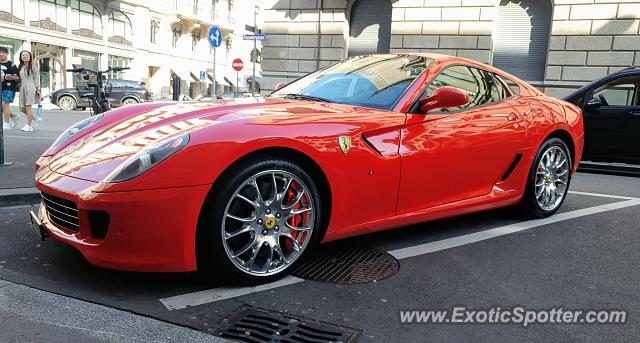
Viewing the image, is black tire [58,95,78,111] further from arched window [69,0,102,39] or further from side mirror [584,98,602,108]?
side mirror [584,98,602,108]

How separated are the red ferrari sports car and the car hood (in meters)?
0.01

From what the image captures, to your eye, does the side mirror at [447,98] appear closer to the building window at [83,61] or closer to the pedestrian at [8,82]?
the pedestrian at [8,82]

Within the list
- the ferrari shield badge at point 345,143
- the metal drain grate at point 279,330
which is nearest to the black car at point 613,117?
the ferrari shield badge at point 345,143

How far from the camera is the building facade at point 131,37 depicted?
28.1 meters

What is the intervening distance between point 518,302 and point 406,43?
1398cm

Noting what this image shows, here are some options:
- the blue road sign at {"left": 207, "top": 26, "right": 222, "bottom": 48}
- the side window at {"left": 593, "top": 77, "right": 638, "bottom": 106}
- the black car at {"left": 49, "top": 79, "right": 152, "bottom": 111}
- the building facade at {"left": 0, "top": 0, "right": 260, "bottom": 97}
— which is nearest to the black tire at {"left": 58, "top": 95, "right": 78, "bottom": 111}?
the black car at {"left": 49, "top": 79, "right": 152, "bottom": 111}

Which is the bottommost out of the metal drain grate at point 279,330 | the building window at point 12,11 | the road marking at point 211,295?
the metal drain grate at point 279,330

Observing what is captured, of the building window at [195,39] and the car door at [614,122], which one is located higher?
the building window at [195,39]

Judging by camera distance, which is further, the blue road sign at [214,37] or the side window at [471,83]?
the blue road sign at [214,37]

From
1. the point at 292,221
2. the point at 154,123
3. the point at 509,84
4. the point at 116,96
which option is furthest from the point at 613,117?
the point at 116,96

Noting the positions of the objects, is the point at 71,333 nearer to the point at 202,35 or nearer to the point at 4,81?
the point at 4,81

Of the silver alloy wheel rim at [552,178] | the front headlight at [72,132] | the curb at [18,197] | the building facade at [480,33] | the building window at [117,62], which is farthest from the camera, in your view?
the building window at [117,62]

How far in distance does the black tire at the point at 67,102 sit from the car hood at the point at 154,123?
20.9 metres

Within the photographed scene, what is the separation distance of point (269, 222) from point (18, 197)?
2.63m
